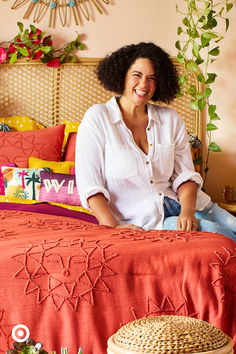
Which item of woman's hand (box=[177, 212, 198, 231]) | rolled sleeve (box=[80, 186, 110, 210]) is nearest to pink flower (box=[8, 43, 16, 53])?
rolled sleeve (box=[80, 186, 110, 210])

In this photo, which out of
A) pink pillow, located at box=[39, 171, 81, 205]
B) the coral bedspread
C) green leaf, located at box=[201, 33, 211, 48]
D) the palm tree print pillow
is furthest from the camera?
green leaf, located at box=[201, 33, 211, 48]

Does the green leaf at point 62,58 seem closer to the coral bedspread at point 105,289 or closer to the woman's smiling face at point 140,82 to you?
the woman's smiling face at point 140,82

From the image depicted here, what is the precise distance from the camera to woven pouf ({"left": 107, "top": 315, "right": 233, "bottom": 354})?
0.94m

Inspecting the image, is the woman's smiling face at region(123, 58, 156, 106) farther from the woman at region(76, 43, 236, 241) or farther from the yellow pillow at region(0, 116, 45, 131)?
the yellow pillow at region(0, 116, 45, 131)

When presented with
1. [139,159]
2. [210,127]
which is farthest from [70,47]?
[139,159]

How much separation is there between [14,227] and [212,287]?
2.91ft

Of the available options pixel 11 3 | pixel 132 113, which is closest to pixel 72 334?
pixel 132 113

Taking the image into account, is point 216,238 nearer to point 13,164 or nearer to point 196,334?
point 196,334

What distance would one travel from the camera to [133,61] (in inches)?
111

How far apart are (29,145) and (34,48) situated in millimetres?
846

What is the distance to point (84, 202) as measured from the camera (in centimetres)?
257

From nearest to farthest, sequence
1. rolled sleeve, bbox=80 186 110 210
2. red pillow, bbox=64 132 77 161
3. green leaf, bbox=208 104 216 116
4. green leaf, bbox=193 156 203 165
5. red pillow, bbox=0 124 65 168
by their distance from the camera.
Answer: rolled sleeve, bbox=80 186 110 210
red pillow, bbox=0 124 65 168
red pillow, bbox=64 132 77 161
green leaf, bbox=208 104 216 116
green leaf, bbox=193 156 203 165

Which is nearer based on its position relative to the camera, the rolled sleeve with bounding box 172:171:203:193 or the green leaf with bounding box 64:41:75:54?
the rolled sleeve with bounding box 172:171:203:193

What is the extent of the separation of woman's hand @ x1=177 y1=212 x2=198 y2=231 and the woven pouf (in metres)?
1.38
